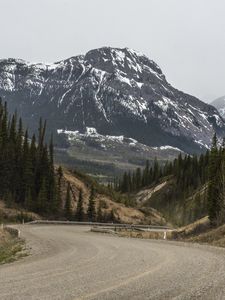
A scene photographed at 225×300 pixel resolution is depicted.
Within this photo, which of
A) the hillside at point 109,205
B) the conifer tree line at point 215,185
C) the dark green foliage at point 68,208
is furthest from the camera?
the hillside at point 109,205

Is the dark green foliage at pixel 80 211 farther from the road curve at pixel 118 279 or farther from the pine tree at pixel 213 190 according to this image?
the road curve at pixel 118 279

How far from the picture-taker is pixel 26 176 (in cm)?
10975

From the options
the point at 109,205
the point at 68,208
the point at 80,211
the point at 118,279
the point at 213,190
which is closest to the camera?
the point at 118,279

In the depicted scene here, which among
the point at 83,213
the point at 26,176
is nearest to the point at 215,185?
the point at 83,213

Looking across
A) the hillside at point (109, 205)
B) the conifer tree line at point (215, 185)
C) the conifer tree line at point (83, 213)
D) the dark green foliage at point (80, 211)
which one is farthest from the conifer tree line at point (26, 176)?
the conifer tree line at point (215, 185)

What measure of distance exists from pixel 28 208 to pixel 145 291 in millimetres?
93075

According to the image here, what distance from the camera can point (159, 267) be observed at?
19.9 m

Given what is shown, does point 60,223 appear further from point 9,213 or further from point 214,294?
point 214,294

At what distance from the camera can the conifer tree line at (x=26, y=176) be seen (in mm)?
105625

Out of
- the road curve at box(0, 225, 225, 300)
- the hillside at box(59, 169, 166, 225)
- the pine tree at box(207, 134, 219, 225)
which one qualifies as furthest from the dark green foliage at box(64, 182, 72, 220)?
the road curve at box(0, 225, 225, 300)

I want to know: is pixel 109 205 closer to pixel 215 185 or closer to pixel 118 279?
pixel 215 185

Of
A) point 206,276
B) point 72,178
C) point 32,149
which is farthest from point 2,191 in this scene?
point 206,276

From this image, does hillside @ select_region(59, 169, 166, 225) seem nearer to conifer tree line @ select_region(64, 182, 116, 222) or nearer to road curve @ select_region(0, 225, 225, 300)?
conifer tree line @ select_region(64, 182, 116, 222)

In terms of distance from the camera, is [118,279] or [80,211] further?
[80,211]
